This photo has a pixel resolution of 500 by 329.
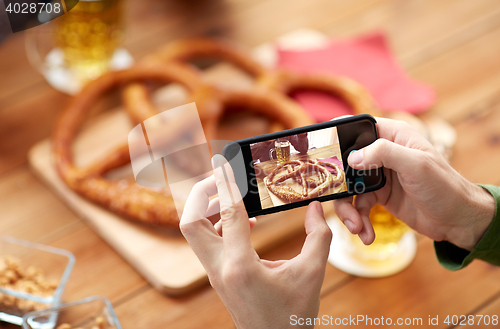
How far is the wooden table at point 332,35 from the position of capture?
2.05 ft

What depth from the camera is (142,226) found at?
2.29 feet

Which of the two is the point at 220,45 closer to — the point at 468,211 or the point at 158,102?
the point at 158,102

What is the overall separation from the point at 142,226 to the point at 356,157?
0.36 m

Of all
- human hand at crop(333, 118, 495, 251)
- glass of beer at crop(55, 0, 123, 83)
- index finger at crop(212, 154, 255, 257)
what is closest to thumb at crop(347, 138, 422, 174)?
human hand at crop(333, 118, 495, 251)

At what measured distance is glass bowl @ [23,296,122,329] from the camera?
0.56 m

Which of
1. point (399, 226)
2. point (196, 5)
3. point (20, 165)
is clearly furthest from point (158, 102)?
point (399, 226)

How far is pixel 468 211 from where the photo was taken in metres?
0.53

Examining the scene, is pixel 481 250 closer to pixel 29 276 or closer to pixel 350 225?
pixel 350 225

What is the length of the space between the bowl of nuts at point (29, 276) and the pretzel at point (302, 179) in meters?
0.31

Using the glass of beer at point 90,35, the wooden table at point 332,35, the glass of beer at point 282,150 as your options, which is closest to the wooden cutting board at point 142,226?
the wooden table at point 332,35

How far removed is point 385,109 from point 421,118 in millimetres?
71

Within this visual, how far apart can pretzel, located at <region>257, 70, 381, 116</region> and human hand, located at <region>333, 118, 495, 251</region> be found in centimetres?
27

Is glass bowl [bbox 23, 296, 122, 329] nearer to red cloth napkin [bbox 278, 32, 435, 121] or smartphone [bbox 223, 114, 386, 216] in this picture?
smartphone [bbox 223, 114, 386, 216]

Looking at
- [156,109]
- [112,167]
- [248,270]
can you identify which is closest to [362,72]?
[156,109]
